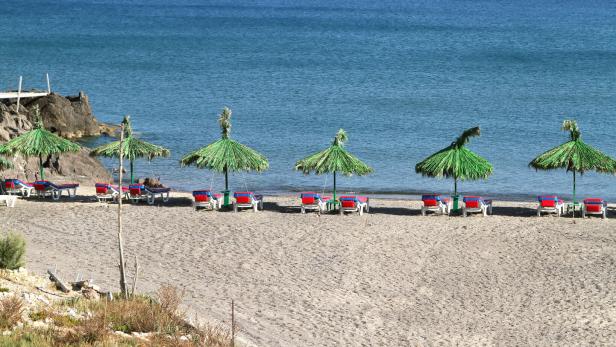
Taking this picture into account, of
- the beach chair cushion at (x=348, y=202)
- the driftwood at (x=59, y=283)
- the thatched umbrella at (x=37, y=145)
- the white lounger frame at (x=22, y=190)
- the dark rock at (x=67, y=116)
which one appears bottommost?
the driftwood at (x=59, y=283)

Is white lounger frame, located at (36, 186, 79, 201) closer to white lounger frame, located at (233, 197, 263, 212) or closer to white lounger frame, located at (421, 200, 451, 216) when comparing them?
white lounger frame, located at (233, 197, 263, 212)

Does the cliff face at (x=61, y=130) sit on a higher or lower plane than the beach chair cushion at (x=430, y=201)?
higher

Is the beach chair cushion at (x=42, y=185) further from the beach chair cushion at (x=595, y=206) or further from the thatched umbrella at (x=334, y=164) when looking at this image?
the beach chair cushion at (x=595, y=206)

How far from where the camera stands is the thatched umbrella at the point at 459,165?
2430 centimetres

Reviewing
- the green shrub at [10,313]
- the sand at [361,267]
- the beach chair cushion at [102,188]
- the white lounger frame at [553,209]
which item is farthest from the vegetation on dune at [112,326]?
the white lounger frame at [553,209]

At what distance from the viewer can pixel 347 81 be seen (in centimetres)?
6384

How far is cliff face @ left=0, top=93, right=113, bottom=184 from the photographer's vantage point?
3084 centimetres

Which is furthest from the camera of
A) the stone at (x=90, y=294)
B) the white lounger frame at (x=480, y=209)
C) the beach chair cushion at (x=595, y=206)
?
the white lounger frame at (x=480, y=209)

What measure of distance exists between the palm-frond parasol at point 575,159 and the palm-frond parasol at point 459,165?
1491 millimetres

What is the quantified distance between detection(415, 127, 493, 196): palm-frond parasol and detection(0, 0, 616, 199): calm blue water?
8.67 metres

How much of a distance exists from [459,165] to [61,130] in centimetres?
2310

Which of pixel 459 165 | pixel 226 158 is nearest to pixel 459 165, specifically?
pixel 459 165

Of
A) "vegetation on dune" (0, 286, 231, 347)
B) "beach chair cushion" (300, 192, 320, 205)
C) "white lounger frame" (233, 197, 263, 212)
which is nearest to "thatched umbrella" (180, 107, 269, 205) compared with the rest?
"white lounger frame" (233, 197, 263, 212)

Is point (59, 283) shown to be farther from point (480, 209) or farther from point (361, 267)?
point (480, 209)
